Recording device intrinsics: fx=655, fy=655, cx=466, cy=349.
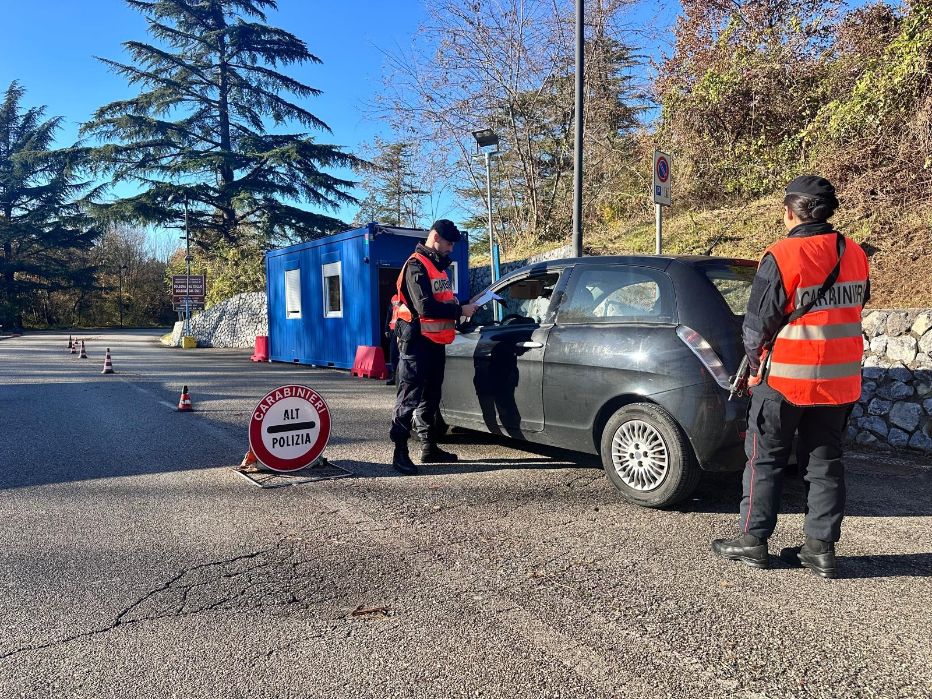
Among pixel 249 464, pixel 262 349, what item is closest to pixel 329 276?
pixel 262 349

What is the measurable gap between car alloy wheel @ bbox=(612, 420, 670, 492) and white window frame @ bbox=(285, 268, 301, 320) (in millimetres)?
11889

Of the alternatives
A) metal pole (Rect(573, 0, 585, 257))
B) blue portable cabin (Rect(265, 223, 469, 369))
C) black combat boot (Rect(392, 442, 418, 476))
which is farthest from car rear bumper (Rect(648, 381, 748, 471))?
→ blue portable cabin (Rect(265, 223, 469, 369))

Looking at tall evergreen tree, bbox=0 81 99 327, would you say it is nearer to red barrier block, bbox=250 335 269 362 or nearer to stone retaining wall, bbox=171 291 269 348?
stone retaining wall, bbox=171 291 269 348

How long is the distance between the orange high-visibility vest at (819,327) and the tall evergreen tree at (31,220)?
51.2 metres

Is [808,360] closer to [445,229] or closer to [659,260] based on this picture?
[659,260]

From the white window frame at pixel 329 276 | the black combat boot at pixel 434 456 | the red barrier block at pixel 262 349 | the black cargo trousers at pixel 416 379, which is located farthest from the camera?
the red barrier block at pixel 262 349

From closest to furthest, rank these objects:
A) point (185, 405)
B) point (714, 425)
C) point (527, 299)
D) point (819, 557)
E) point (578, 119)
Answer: point (819, 557) < point (714, 425) < point (527, 299) < point (185, 405) < point (578, 119)

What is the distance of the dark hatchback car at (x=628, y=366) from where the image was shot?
155 inches

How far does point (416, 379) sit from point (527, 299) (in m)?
1.16

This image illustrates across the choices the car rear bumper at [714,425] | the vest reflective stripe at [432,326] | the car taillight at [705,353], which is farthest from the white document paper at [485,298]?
the car rear bumper at [714,425]

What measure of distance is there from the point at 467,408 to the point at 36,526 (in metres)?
3.17

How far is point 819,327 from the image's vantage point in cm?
309

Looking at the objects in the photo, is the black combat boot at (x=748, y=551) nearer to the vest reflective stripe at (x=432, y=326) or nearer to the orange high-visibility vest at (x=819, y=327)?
the orange high-visibility vest at (x=819, y=327)

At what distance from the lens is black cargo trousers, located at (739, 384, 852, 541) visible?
10.3ft
